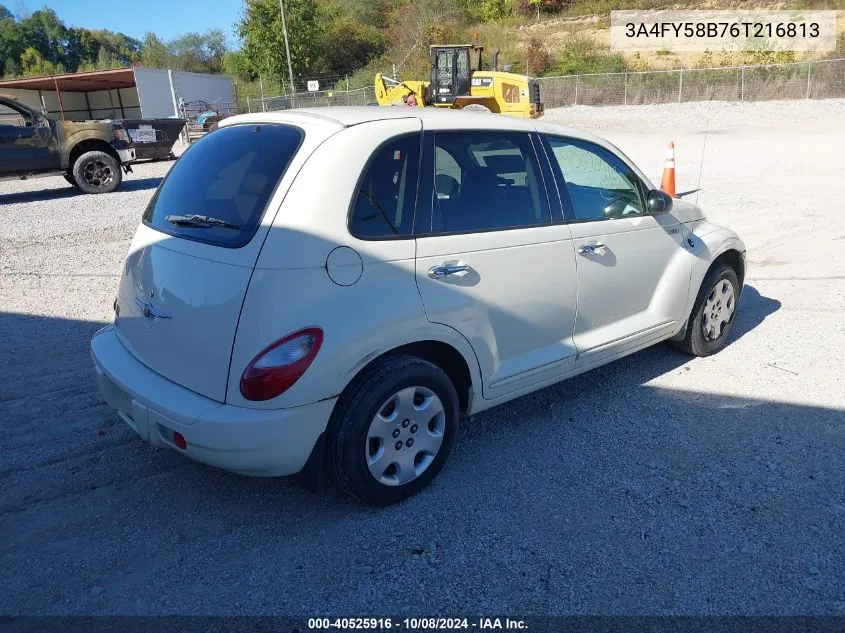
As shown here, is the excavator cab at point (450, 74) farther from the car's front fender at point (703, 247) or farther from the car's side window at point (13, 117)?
the car's front fender at point (703, 247)

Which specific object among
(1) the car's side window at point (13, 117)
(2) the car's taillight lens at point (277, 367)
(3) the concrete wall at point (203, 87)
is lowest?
(2) the car's taillight lens at point (277, 367)

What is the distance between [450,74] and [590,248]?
1988 centimetres

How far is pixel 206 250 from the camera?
297 cm

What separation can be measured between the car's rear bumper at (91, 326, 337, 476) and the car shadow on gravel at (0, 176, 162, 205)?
11.4 m

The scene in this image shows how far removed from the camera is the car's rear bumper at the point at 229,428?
2.73 m

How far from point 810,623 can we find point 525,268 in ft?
6.42

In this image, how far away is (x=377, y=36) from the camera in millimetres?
58312

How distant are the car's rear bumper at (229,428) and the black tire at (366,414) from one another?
90mm

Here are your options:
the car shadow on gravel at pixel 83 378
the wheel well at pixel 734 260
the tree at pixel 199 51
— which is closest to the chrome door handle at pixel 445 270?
the car shadow on gravel at pixel 83 378

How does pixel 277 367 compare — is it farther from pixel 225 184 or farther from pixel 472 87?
pixel 472 87

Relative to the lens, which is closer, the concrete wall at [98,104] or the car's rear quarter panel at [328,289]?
the car's rear quarter panel at [328,289]

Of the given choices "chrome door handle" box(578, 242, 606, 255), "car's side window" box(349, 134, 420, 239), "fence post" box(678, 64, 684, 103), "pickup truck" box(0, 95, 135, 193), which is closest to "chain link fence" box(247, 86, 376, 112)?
"fence post" box(678, 64, 684, 103)

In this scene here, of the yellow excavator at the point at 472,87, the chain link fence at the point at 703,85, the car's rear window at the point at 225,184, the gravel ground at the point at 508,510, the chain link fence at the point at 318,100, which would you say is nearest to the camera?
the gravel ground at the point at 508,510

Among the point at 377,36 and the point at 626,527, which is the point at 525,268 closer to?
the point at 626,527
